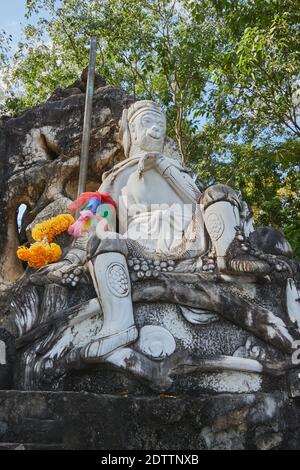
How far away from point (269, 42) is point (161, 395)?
5.81 meters

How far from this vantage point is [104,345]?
357 centimetres

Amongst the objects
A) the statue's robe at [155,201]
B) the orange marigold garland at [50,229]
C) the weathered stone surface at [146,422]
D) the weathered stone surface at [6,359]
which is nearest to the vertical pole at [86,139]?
the statue's robe at [155,201]

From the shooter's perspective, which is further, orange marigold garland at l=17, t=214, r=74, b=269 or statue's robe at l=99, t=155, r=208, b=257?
statue's robe at l=99, t=155, r=208, b=257

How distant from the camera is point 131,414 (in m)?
3.18

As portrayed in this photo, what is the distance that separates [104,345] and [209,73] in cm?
828

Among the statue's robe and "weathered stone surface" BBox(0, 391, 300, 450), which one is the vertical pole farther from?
"weathered stone surface" BBox(0, 391, 300, 450)

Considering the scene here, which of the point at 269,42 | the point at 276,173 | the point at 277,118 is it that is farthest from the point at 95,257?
the point at 276,173

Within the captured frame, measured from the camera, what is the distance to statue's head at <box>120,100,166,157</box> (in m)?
5.33

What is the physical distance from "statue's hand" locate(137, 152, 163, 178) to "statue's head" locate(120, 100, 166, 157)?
0.31m

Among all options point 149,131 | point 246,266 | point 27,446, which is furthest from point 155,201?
point 27,446

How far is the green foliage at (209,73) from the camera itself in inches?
342

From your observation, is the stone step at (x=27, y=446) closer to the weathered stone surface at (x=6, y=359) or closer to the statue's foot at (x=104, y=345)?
the statue's foot at (x=104, y=345)

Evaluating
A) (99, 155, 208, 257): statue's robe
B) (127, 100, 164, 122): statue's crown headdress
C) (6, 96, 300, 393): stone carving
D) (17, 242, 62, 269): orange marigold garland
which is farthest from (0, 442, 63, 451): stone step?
(127, 100, 164, 122): statue's crown headdress
